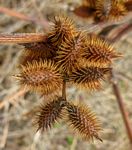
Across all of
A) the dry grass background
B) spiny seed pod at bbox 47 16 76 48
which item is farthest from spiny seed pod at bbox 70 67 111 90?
the dry grass background

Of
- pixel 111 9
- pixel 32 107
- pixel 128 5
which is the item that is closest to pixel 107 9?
pixel 111 9

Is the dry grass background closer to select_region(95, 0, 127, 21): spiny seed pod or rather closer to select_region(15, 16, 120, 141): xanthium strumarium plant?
select_region(95, 0, 127, 21): spiny seed pod

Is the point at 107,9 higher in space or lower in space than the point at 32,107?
higher

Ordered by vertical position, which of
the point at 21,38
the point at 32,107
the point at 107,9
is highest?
the point at 107,9

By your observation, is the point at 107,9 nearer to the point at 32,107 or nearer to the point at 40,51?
the point at 40,51

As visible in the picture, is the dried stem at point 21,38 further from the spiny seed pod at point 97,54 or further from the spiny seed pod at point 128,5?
the spiny seed pod at point 128,5

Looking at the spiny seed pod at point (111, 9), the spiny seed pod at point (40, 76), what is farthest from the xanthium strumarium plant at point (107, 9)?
the spiny seed pod at point (40, 76)

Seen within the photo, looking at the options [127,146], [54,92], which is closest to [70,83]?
[54,92]
